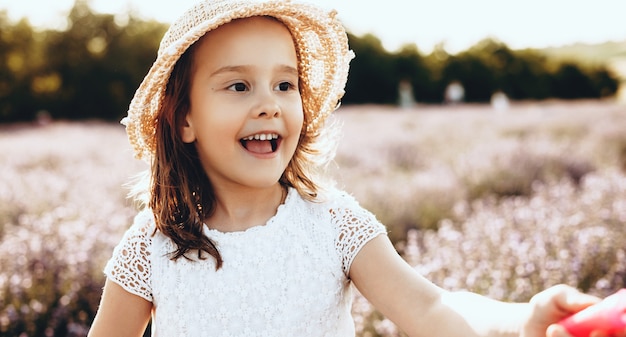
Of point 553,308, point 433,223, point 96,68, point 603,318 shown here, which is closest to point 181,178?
point 553,308

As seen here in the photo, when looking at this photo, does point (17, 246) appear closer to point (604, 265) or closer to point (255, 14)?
point (255, 14)

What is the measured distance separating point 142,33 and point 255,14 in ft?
99.1

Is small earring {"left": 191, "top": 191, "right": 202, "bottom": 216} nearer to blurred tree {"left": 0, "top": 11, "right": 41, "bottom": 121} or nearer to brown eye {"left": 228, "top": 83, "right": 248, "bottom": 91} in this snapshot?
brown eye {"left": 228, "top": 83, "right": 248, "bottom": 91}

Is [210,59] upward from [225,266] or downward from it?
upward

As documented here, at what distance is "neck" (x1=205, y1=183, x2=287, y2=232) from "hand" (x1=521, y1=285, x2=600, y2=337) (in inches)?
34.4

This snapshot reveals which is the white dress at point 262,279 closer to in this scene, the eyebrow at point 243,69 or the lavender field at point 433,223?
the eyebrow at point 243,69

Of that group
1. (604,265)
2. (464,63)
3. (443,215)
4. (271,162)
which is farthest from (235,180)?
(464,63)

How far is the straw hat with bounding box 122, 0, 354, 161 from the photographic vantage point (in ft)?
5.78

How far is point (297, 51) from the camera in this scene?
2.04 metres

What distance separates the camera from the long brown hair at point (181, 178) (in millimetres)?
1845

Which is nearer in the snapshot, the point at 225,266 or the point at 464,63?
the point at 225,266

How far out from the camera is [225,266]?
1768 millimetres

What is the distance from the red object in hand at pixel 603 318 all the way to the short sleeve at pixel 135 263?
1158 mm

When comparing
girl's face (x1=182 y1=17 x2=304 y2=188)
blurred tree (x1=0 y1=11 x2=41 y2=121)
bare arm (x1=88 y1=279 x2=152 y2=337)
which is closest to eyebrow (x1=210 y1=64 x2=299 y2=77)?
girl's face (x1=182 y1=17 x2=304 y2=188)
